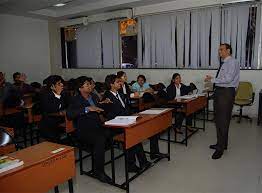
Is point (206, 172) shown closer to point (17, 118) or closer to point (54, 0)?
point (17, 118)

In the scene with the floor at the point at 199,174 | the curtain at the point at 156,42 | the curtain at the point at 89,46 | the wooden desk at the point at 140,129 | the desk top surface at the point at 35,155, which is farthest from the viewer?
the curtain at the point at 89,46

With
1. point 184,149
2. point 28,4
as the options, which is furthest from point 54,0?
point 184,149

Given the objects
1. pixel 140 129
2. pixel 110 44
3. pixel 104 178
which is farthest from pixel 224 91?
pixel 110 44

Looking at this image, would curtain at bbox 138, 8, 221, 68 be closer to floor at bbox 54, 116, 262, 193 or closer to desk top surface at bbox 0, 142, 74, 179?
floor at bbox 54, 116, 262, 193

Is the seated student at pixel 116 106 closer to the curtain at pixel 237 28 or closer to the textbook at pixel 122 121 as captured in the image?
the textbook at pixel 122 121

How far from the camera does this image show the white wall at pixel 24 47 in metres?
7.74

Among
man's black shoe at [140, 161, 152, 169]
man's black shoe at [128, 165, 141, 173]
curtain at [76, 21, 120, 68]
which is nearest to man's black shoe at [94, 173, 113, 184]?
man's black shoe at [128, 165, 141, 173]

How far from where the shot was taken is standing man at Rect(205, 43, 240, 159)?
3.44 m

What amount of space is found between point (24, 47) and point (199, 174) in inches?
285

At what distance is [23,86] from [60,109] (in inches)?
120

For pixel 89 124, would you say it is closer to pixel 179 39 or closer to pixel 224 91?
pixel 224 91

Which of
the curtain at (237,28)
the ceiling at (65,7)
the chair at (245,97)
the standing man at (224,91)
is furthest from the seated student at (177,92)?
the ceiling at (65,7)

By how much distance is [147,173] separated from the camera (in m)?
3.19

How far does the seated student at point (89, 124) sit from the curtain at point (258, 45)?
13.3ft
